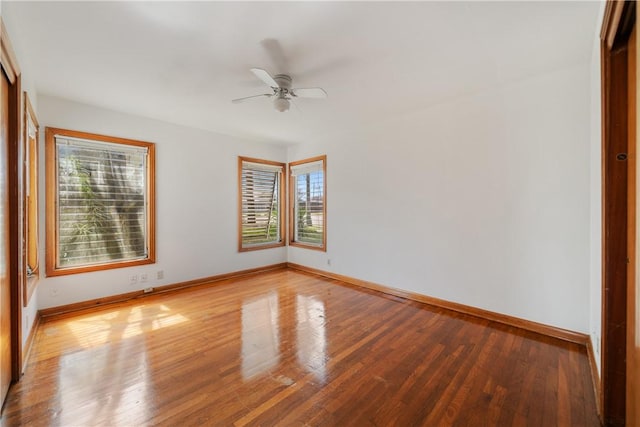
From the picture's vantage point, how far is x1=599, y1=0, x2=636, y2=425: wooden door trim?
56.2 inches

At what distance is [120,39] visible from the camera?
194cm

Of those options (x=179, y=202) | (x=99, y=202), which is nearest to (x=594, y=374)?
(x=179, y=202)

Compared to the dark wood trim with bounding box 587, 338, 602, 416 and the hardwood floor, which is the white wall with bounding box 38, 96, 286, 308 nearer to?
the hardwood floor

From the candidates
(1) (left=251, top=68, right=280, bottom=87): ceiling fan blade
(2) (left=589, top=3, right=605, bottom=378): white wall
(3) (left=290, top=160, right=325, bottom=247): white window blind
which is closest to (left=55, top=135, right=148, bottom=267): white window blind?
(1) (left=251, top=68, right=280, bottom=87): ceiling fan blade

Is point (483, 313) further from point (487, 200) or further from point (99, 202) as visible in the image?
point (99, 202)

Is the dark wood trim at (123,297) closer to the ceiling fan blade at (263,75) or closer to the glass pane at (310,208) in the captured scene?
the glass pane at (310,208)

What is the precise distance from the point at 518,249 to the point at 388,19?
8.03 feet

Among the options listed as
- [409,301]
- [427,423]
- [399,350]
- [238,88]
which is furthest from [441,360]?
[238,88]

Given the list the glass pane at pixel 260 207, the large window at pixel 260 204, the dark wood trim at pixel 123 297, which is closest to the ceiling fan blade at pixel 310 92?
the large window at pixel 260 204

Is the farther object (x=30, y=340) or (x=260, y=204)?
(x=260, y=204)

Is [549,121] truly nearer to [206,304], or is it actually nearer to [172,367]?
[172,367]

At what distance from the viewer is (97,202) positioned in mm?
3332

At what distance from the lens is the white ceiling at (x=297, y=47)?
1.68m

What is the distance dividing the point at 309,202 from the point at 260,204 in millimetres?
942
